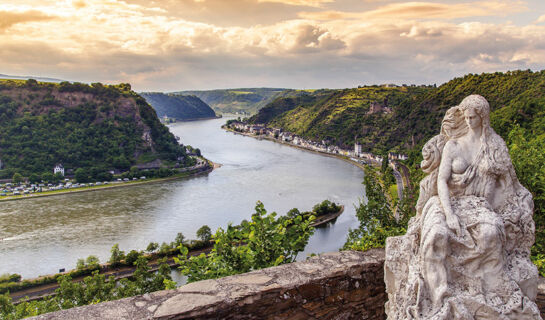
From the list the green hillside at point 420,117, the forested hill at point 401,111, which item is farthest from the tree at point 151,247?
the forested hill at point 401,111

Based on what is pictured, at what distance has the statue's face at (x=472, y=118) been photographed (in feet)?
7.95

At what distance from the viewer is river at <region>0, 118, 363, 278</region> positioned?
2202 centimetres

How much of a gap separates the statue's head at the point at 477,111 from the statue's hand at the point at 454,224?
0.67 m

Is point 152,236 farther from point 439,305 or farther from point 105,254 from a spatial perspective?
point 439,305

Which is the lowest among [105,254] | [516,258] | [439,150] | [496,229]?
[105,254]

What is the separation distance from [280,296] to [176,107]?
13682 centimetres

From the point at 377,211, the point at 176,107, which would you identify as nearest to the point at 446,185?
the point at 377,211

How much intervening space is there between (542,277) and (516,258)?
4.79 ft

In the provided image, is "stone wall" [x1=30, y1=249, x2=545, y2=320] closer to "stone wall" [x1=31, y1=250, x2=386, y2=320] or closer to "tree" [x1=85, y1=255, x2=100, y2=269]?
"stone wall" [x1=31, y1=250, x2=386, y2=320]

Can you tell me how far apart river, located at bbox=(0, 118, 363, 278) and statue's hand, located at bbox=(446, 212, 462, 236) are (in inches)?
619

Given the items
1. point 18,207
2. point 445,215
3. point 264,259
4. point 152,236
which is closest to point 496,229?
point 445,215

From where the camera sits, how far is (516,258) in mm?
2188

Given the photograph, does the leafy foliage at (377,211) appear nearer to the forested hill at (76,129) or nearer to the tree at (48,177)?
the tree at (48,177)

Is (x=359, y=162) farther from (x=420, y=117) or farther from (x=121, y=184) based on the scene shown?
(x=121, y=184)
